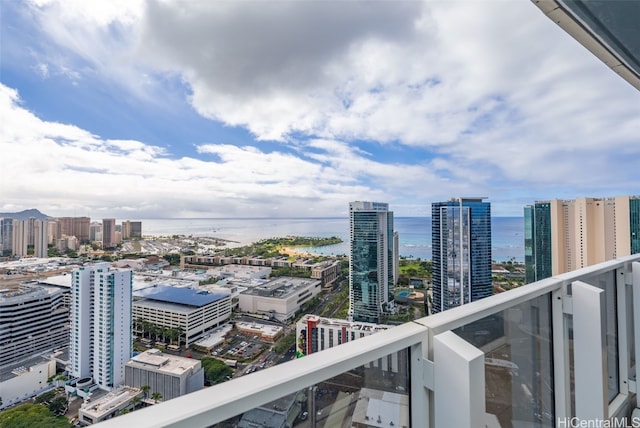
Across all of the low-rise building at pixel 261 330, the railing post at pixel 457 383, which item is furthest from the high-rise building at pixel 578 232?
the low-rise building at pixel 261 330

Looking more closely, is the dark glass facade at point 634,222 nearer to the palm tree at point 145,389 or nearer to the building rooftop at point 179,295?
the palm tree at point 145,389

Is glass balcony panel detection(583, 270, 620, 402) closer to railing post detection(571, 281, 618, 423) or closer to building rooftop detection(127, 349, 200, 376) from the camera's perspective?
railing post detection(571, 281, 618, 423)

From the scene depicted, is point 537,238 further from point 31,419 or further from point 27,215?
point 27,215

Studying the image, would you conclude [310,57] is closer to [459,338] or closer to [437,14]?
[437,14]

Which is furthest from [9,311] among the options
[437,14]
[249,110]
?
[437,14]

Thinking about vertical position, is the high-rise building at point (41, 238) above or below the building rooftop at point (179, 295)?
above

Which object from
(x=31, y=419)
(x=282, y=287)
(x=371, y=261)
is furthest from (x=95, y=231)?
(x=371, y=261)

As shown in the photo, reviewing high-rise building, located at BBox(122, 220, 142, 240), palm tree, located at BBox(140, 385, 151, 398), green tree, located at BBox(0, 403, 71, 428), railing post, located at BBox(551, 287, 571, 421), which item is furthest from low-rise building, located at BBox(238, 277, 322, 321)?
railing post, located at BBox(551, 287, 571, 421)
